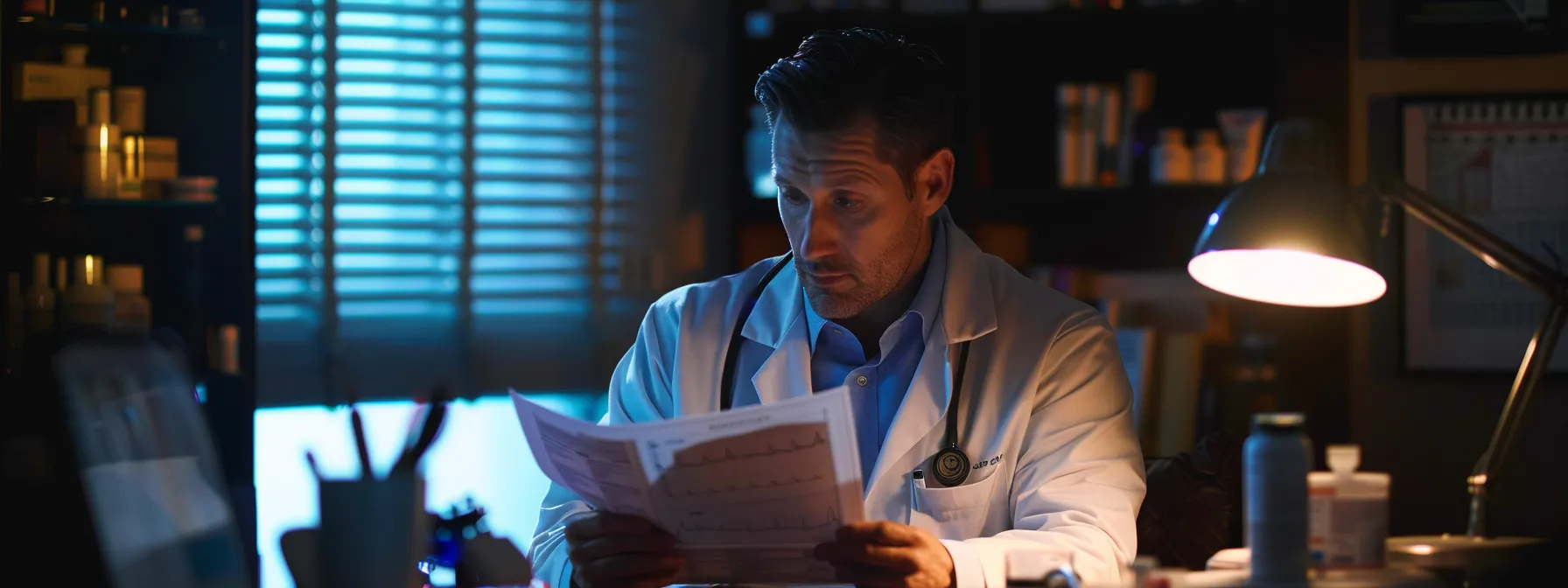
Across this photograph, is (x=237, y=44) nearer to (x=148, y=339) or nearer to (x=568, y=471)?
(x=148, y=339)

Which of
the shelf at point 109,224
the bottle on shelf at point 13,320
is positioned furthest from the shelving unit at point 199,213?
the bottle on shelf at point 13,320

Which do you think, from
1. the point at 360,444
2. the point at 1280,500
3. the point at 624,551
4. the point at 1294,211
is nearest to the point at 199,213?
the point at 624,551

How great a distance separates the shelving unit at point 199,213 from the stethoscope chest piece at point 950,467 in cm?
174

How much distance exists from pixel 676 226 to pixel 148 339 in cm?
125

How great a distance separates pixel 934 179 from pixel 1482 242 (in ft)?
2.34

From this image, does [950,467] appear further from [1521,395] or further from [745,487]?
[1521,395]

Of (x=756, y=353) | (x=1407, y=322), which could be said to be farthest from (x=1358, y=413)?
(x=756, y=353)

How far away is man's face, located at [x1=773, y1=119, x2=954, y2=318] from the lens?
1794 mm

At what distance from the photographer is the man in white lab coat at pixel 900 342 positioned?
5.70ft

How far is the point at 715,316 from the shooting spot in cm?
195

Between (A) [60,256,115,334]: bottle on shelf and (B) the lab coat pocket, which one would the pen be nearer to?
(B) the lab coat pocket

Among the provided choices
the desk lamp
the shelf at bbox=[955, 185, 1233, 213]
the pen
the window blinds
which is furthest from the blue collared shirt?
the window blinds

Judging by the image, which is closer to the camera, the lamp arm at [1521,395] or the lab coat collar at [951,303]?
the lamp arm at [1521,395]

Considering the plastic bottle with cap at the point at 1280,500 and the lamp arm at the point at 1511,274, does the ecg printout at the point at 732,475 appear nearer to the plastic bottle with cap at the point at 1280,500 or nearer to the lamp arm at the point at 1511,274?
the plastic bottle with cap at the point at 1280,500
